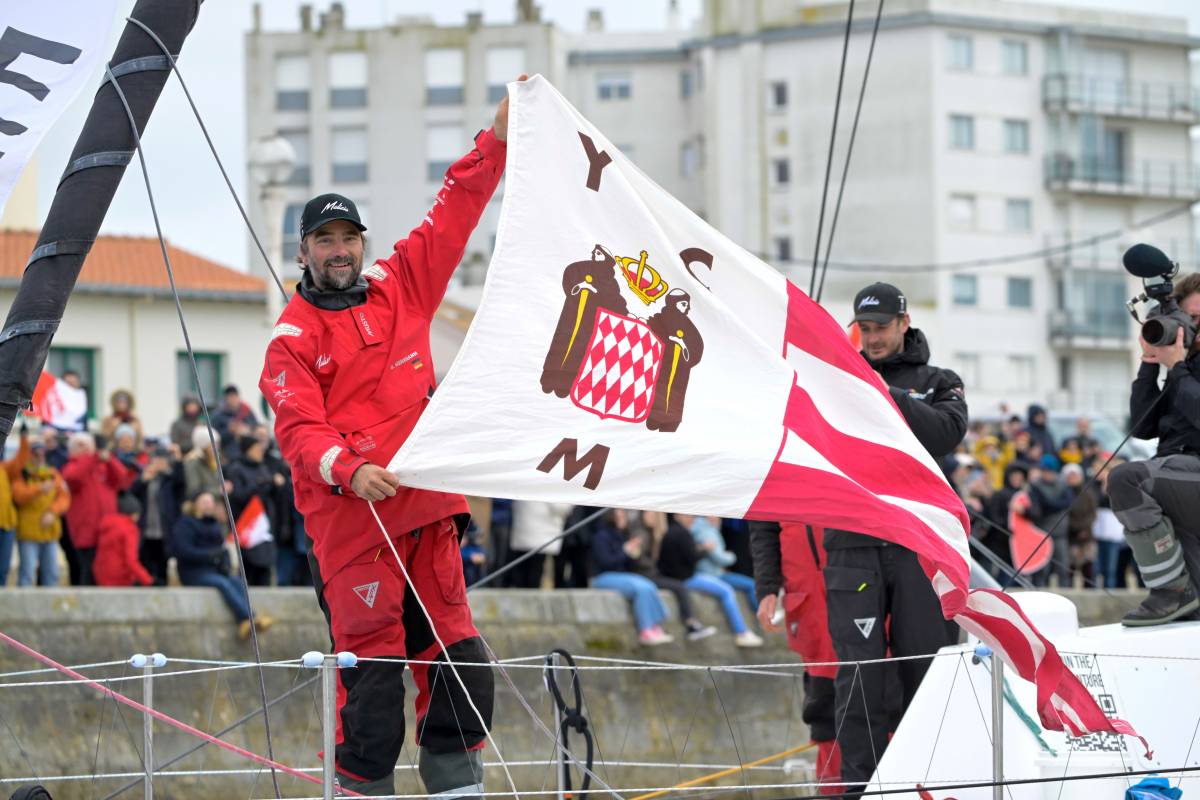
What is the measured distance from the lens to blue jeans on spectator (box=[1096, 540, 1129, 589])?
18.0 m

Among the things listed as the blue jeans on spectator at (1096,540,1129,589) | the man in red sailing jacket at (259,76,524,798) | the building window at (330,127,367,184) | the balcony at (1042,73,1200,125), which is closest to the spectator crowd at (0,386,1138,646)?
the blue jeans on spectator at (1096,540,1129,589)

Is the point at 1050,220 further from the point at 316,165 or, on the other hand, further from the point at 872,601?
the point at 872,601

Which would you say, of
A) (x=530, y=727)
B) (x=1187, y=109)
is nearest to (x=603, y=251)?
(x=530, y=727)

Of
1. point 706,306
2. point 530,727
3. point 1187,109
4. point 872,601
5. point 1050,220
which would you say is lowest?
point 530,727

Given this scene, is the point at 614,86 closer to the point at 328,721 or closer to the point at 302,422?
the point at 302,422

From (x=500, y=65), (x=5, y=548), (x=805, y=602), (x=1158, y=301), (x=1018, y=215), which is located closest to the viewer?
(x=1158, y=301)

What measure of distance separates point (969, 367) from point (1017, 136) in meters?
7.87

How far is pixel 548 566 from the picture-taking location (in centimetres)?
1770

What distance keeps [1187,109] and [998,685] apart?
5960cm

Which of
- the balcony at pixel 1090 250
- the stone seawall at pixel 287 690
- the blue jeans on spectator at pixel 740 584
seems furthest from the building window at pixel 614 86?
the stone seawall at pixel 287 690

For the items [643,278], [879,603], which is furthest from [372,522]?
[879,603]

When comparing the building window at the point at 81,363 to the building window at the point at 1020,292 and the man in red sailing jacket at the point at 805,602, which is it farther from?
the building window at the point at 1020,292

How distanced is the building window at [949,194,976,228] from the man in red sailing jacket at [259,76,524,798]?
52673mm

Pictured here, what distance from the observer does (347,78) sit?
65500mm
